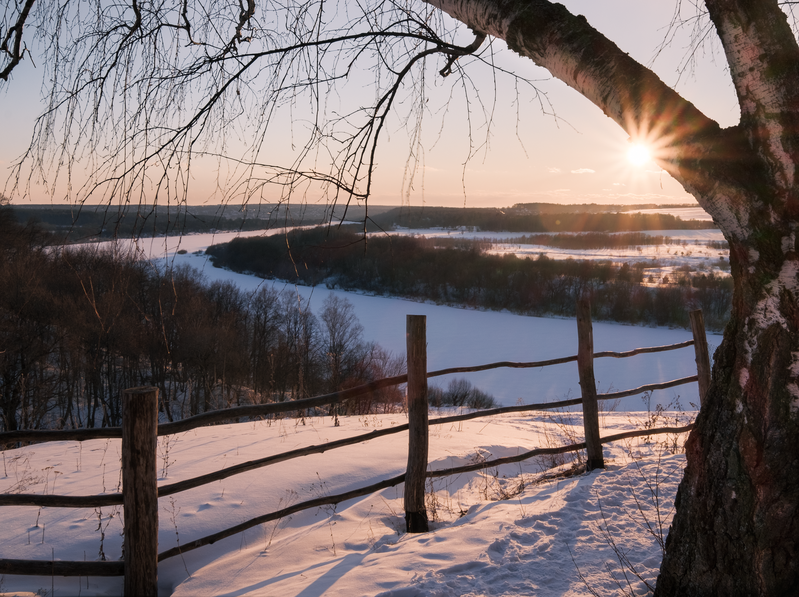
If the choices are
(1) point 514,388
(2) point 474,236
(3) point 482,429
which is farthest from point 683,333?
(2) point 474,236

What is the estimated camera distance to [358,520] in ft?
11.4

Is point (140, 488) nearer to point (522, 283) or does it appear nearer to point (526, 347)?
point (526, 347)

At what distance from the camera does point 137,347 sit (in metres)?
33.5

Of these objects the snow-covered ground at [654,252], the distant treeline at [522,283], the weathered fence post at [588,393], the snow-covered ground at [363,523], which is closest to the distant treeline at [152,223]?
the snow-covered ground at [363,523]

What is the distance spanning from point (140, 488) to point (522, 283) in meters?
67.4

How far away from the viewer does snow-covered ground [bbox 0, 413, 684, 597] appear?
2.36 m

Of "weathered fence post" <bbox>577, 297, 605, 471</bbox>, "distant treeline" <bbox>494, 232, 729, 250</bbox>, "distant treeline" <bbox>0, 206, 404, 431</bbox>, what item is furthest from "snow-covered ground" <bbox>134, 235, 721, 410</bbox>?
"distant treeline" <bbox>494, 232, 729, 250</bbox>

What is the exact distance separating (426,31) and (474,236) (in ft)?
410

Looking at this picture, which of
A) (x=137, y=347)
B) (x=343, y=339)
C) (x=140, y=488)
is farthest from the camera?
(x=343, y=339)

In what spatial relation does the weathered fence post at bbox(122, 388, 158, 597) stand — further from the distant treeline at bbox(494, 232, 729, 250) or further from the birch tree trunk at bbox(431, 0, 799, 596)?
the distant treeline at bbox(494, 232, 729, 250)

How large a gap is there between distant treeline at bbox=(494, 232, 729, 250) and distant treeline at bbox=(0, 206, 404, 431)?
7166 cm

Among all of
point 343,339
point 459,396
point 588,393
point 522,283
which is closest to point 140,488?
point 588,393

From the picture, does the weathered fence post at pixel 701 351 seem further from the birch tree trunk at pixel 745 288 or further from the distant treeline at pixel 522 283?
the distant treeline at pixel 522 283

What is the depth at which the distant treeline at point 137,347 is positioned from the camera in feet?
76.8
